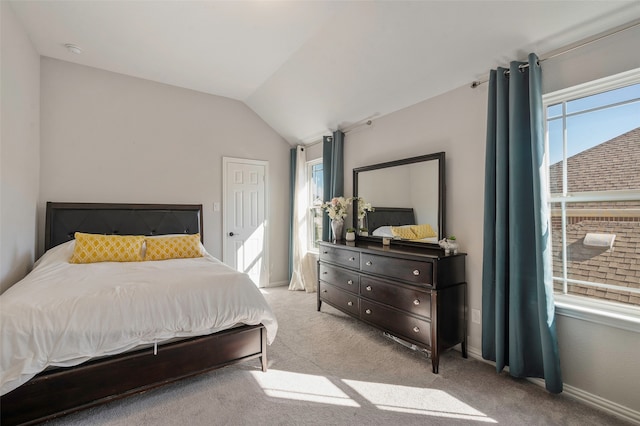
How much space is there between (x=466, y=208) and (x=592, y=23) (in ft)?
4.79

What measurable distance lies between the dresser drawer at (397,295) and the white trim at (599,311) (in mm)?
885

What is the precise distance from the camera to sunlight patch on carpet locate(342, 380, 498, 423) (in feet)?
6.03

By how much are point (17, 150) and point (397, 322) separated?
3665 millimetres

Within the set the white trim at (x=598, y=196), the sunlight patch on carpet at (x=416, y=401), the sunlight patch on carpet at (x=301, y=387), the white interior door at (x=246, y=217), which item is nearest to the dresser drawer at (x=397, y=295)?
the sunlight patch on carpet at (x=416, y=401)

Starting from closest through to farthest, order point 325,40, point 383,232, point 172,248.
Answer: point 325,40
point 172,248
point 383,232

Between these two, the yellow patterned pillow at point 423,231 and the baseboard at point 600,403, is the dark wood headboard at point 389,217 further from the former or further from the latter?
the baseboard at point 600,403

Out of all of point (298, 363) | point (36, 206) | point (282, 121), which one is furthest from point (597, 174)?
point (36, 206)

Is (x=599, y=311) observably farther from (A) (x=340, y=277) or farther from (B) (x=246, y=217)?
(B) (x=246, y=217)

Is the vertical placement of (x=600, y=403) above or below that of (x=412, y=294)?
below

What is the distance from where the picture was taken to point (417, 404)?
194cm

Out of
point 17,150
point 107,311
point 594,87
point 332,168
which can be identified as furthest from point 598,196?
point 17,150

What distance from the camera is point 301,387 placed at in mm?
2143

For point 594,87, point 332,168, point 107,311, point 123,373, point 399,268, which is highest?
point 594,87

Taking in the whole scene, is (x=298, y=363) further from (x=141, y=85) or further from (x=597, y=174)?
(x=141, y=85)
